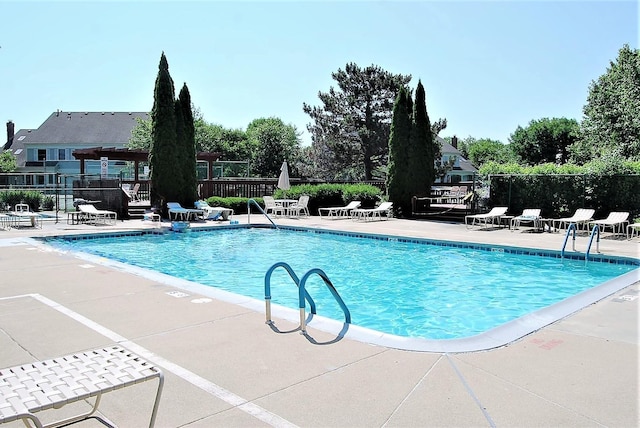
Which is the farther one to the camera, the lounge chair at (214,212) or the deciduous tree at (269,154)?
the deciduous tree at (269,154)

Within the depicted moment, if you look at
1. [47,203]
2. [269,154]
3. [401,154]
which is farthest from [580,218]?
[269,154]

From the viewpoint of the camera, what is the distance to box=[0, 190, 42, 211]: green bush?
20.6 m

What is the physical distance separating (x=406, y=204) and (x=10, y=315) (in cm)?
1628

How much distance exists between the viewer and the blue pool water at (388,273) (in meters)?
7.18

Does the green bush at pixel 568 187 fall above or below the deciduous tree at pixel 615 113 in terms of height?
below

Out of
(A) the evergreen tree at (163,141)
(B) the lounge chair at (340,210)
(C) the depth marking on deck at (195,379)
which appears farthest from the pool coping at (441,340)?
(B) the lounge chair at (340,210)

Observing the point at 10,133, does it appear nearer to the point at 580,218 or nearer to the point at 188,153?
the point at 188,153

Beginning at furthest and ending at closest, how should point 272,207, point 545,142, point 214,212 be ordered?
point 545,142 → point 272,207 → point 214,212

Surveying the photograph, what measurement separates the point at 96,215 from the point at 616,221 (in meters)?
16.2

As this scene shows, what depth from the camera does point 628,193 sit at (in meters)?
14.5

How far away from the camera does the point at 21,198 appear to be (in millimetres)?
20953

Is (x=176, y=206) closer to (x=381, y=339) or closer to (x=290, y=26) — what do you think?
(x=290, y=26)

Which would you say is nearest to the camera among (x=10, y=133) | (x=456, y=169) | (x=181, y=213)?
(x=181, y=213)

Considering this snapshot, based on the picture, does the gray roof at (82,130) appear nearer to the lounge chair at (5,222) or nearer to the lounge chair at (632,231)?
the lounge chair at (5,222)
